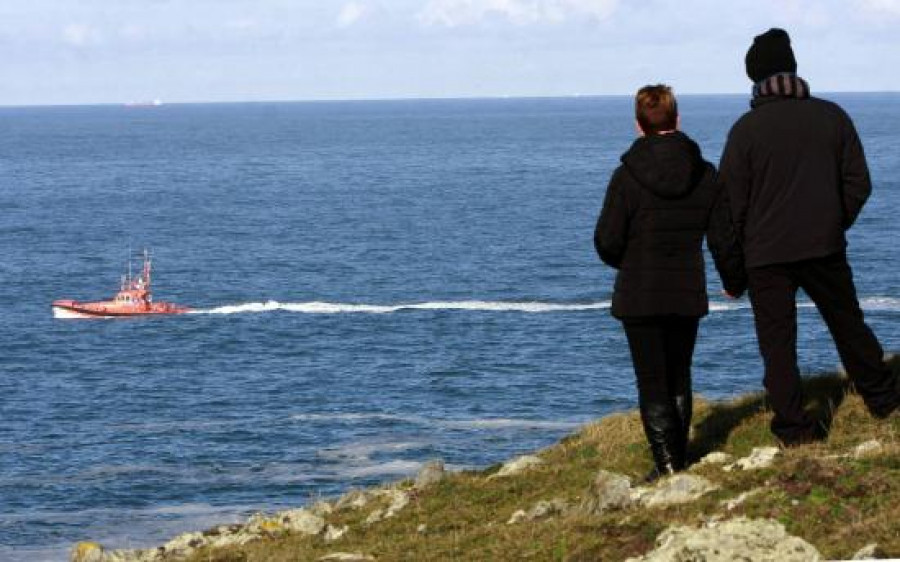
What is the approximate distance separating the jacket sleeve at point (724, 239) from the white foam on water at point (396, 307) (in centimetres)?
8495

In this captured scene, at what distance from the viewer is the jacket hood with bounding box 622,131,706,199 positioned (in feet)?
37.7

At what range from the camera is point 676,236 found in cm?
1160

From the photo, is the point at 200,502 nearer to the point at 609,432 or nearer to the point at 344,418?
the point at 344,418

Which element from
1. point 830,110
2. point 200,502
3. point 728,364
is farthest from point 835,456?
point 728,364

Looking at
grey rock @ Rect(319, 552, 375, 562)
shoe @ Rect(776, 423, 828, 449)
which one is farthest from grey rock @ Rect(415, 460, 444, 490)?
shoe @ Rect(776, 423, 828, 449)

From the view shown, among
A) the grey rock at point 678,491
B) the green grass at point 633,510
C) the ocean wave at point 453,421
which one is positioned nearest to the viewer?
the green grass at point 633,510

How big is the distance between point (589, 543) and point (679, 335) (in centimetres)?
251

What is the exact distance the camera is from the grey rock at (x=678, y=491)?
35.4 ft

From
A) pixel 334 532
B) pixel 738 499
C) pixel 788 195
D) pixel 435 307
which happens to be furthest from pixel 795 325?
pixel 435 307

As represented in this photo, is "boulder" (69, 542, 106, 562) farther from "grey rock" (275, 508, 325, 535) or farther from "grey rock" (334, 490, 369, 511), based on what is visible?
"grey rock" (334, 490, 369, 511)

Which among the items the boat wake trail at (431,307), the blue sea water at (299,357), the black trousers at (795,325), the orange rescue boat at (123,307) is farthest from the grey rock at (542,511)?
the orange rescue boat at (123,307)

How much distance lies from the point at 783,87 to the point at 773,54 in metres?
0.27

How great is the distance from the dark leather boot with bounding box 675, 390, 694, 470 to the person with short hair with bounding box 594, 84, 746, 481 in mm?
741

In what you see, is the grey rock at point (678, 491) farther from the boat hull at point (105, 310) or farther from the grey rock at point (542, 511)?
the boat hull at point (105, 310)
